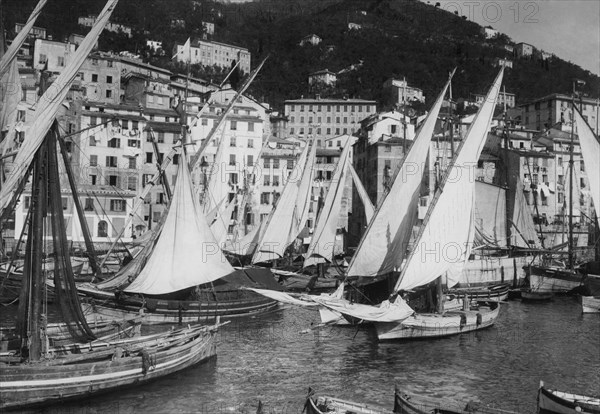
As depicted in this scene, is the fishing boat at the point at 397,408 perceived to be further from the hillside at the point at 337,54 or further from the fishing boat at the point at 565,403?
the hillside at the point at 337,54

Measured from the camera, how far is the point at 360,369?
27.7 m

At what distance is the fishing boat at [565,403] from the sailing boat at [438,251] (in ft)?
37.4

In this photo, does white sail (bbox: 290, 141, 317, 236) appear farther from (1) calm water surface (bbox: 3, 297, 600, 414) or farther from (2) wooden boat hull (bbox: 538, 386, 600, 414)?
(2) wooden boat hull (bbox: 538, 386, 600, 414)

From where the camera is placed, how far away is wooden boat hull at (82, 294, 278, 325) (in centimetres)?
3409

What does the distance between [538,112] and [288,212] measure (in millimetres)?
87737

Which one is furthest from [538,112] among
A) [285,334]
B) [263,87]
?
[285,334]

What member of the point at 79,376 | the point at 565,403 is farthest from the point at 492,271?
the point at 79,376

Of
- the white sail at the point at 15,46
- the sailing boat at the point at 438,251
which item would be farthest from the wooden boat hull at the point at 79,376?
the white sail at the point at 15,46

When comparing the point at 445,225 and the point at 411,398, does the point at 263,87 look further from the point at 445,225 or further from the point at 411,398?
the point at 411,398

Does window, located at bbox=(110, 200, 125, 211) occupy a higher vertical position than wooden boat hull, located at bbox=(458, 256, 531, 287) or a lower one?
higher

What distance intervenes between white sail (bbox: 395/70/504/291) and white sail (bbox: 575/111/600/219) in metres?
14.2

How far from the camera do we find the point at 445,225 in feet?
113

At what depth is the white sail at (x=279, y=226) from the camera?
52.8 meters

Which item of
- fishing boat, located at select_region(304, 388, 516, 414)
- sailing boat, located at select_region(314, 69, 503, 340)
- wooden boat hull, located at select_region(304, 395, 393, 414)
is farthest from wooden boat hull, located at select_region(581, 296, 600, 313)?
wooden boat hull, located at select_region(304, 395, 393, 414)
